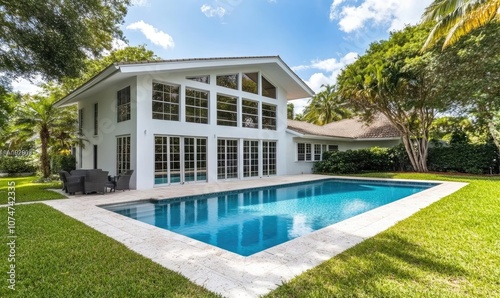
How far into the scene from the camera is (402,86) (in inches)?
711

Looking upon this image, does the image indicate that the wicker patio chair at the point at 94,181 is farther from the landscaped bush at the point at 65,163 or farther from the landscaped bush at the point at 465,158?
the landscaped bush at the point at 465,158

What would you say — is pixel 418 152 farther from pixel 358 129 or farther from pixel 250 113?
pixel 250 113

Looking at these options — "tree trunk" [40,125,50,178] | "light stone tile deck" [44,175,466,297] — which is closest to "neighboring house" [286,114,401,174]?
"light stone tile deck" [44,175,466,297]

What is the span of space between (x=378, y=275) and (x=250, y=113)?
51.3ft

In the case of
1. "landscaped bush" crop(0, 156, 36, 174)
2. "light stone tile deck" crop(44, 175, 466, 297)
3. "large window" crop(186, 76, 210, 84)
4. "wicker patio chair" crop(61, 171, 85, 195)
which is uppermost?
"large window" crop(186, 76, 210, 84)

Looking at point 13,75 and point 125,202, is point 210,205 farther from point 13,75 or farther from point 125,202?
point 13,75

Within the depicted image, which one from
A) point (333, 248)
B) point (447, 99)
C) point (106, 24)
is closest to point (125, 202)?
point (333, 248)

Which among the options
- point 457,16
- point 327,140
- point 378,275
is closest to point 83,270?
point 378,275

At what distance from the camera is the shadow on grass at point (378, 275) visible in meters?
3.36

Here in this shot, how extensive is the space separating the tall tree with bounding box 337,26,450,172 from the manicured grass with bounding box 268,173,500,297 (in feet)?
45.2

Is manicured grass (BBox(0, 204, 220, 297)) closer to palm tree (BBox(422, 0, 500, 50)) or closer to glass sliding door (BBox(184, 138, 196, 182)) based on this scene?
glass sliding door (BBox(184, 138, 196, 182))

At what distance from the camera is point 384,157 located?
22.4 m

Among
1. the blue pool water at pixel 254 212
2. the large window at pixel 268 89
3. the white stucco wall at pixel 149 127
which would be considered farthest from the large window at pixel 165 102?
the large window at pixel 268 89

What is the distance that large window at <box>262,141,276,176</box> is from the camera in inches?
768
